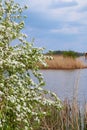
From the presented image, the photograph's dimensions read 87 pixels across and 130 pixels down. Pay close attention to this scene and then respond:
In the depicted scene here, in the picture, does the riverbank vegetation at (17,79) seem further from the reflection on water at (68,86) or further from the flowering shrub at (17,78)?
the reflection on water at (68,86)

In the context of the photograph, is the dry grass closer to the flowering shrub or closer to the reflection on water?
the reflection on water

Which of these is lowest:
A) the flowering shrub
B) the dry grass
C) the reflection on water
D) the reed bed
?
the dry grass

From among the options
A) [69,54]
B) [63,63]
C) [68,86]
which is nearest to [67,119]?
[68,86]

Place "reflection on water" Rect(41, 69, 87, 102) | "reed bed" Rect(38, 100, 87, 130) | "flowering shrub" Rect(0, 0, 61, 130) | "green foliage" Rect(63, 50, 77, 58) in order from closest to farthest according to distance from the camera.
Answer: "flowering shrub" Rect(0, 0, 61, 130) < "reed bed" Rect(38, 100, 87, 130) < "reflection on water" Rect(41, 69, 87, 102) < "green foliage" Rect(63, 50, 77, 58)

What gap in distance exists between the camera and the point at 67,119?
8.71m

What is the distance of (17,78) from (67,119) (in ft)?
7.64

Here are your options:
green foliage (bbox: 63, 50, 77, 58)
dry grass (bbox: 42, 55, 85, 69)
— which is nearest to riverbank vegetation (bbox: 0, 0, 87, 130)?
dry grass (bbox: 42, 55, 85, 69)

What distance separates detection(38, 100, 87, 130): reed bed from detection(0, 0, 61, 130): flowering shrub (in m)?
1.20

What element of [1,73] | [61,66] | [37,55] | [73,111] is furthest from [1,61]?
[61,66]

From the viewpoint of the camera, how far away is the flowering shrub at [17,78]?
21.2ft

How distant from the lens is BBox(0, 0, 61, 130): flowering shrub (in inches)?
255

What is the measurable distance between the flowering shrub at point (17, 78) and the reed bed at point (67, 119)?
1205mm

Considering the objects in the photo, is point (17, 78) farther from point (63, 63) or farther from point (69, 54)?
point (69, 54)

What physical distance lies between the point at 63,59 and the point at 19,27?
21.3 metres
